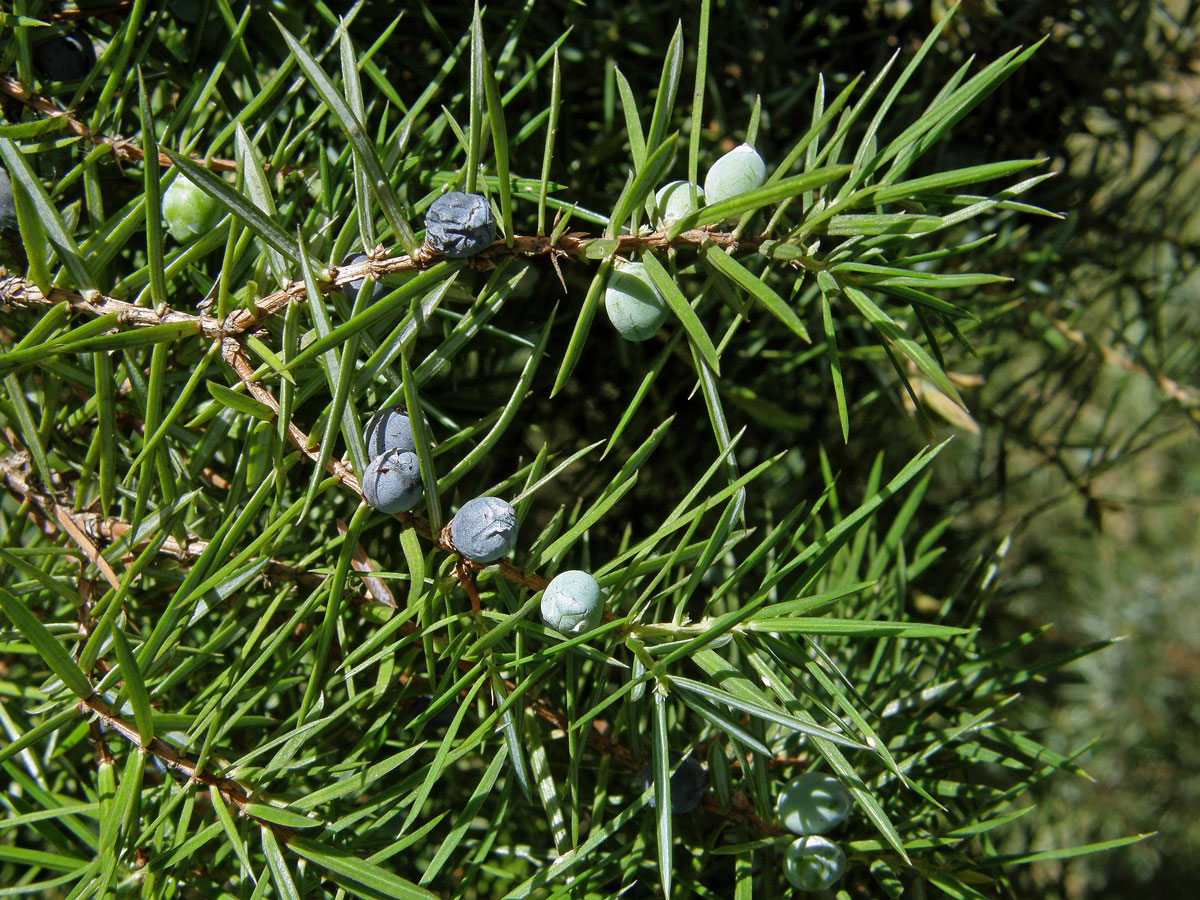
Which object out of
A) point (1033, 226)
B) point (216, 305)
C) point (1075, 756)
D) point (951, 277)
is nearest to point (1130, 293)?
point (1033, 226)

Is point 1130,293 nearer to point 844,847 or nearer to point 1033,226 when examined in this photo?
point 1033,226

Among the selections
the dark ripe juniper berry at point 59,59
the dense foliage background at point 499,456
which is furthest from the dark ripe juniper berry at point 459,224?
the dark ripe juniper berry at point 59,59

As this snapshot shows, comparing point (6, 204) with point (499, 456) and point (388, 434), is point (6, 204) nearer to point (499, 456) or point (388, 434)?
point (388, 434)

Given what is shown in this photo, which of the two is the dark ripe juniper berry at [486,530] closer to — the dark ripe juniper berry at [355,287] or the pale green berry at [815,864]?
the dark ripe juniper berry at [355,287]

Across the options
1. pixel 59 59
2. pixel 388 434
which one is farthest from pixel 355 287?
pixel 59 59

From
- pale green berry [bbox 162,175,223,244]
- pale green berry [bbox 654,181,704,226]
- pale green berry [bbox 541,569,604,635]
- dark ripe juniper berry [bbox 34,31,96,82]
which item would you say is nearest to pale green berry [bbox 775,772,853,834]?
pale green berry [bbox 541,569,604,635]

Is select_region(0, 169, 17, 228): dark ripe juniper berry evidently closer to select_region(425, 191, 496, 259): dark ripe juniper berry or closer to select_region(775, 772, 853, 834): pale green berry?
select_region(425, 191, 496, 259): dark ripe juniper berry
